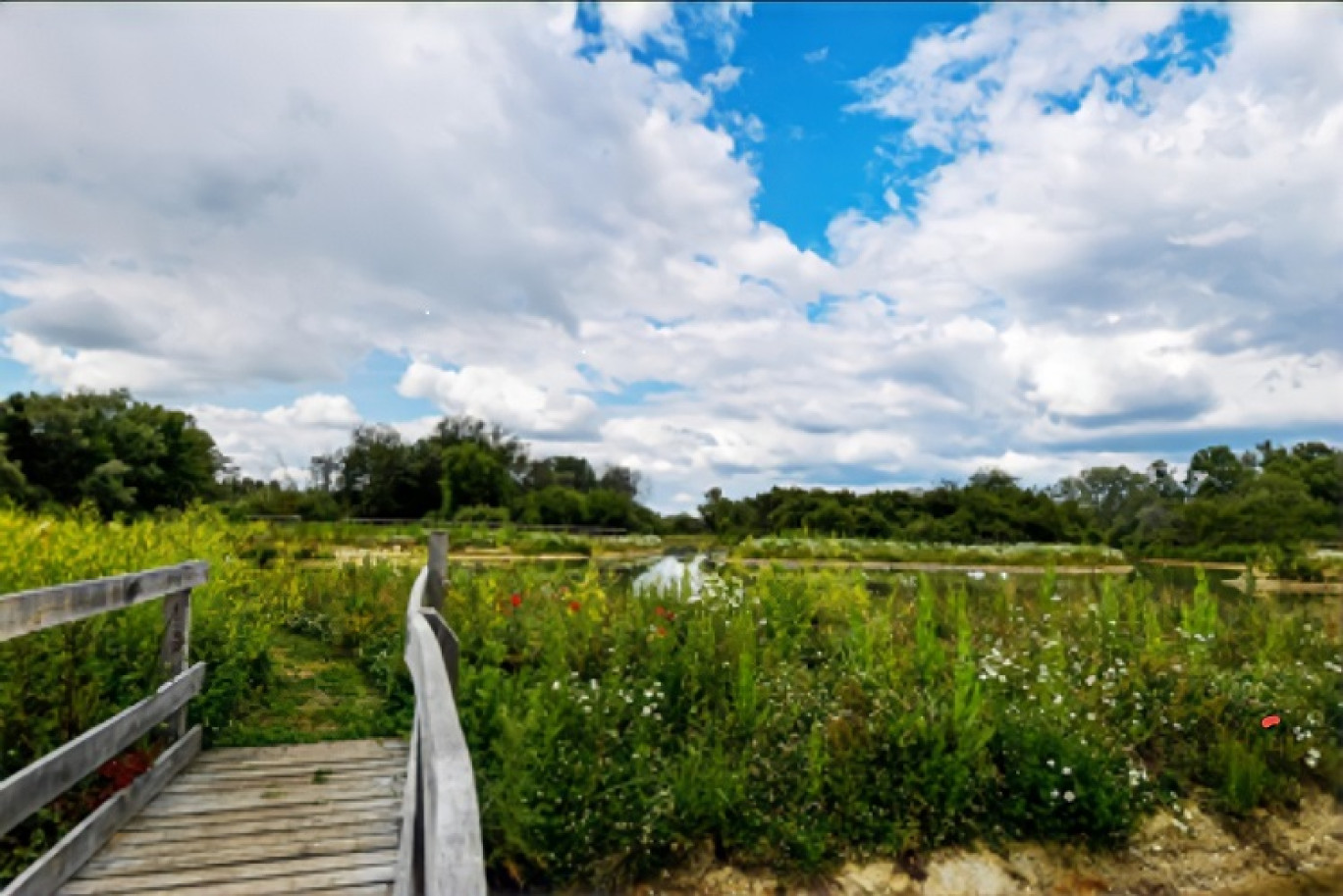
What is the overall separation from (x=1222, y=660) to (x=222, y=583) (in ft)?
26.6

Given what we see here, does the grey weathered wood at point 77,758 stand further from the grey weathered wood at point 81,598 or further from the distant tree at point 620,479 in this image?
the distant tree at point 620,479

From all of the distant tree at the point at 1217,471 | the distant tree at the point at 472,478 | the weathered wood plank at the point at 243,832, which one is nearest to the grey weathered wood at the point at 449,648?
the weathered wood plank at the point at 243,832

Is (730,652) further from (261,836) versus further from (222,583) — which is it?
(222,583)

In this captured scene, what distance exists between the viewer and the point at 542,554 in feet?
93.6

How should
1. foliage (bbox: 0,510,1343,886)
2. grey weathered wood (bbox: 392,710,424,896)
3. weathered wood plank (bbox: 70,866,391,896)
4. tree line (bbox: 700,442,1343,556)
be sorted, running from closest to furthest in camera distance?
grey weathered wood (bbox: 392,710,424,896), weathered wood plank (bbox: 70,866,391,896), foliage (bbox: 0,510,1343,886), tree line (bbox: 700,442,1343,556)

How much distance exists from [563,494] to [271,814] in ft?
151

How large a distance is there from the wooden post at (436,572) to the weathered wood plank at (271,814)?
1.18 metres

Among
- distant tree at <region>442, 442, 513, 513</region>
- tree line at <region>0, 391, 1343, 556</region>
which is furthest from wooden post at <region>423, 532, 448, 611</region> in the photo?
distant tree at <region>442, 442, 513, 513</region>

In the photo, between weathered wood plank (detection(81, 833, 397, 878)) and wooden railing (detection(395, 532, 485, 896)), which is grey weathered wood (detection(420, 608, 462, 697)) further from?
weathered wood plank (detection(81, 833, 397, 878))

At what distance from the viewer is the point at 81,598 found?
3332 mm

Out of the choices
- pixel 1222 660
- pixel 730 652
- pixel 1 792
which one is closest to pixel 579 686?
pixel 730 652

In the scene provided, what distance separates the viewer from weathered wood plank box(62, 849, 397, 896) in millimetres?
3227

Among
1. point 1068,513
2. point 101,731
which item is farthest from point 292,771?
point 1068,513

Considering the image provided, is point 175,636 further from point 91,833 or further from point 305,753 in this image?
point 91,833
